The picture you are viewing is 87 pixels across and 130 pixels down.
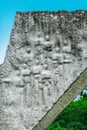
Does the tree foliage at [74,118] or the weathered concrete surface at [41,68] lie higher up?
the tree foliage at [74,118]

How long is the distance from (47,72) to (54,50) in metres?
0.21

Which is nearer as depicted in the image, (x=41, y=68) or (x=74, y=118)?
(x=41, y=68)

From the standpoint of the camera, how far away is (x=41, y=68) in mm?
3756

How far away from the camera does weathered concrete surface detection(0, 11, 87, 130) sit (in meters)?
3.69

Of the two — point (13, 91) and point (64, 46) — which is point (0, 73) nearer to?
point (13, 91)

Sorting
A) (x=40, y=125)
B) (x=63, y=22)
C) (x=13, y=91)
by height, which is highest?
(x=63, y=22)

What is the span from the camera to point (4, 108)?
3740mm

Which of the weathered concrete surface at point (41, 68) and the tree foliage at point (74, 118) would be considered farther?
the tree foliage at point (74, 118)

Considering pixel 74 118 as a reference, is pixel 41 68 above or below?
below

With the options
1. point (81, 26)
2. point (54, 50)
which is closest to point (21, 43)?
point (54, 50)

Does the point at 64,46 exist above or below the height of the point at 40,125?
above

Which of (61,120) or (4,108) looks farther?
(61,120)

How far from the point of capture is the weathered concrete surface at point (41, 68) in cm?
369

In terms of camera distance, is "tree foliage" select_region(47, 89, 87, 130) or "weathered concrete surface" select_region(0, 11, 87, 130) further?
"tree foliage" select_region(47, 89, 87, 130)
